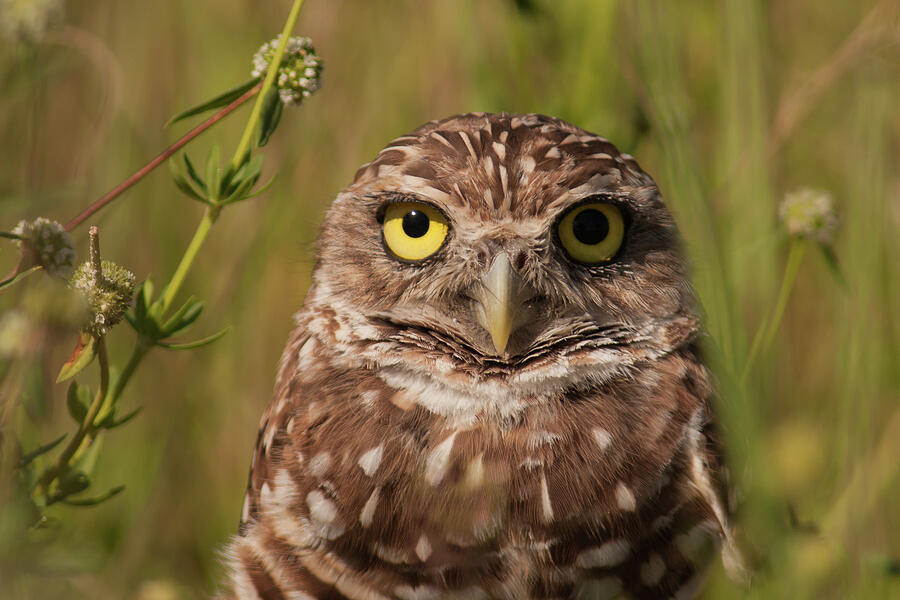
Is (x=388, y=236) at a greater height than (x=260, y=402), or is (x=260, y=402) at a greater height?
(x=388, y=236)

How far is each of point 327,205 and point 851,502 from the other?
153 cm

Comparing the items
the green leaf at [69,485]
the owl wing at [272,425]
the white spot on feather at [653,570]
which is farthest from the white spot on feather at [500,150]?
the green leaf at [69,485]

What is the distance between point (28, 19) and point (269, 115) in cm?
43

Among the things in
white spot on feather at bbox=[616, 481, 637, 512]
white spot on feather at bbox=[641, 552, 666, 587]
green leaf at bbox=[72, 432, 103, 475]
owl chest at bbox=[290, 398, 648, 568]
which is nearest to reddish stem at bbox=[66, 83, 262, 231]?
green leaf at bbox=[72, 432, 103, 475]

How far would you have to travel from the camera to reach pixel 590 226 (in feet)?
5.95

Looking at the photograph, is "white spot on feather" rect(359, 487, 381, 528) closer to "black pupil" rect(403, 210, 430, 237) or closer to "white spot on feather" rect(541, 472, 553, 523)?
"white spot on feather" rect(541, 472, 553, 523)

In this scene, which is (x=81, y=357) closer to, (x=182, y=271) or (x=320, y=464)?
(x=182, y=271)

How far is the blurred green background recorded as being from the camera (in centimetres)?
131

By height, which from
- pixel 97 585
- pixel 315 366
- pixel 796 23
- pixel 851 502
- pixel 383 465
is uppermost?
pixel 796 23

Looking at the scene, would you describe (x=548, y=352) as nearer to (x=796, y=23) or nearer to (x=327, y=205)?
(x=327, y=205)

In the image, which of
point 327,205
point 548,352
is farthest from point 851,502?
point 327,205

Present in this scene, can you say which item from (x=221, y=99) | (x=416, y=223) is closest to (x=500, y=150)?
(x=416, y=223)

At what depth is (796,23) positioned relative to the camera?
12.2ft

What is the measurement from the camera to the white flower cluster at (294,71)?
1.47 metres
